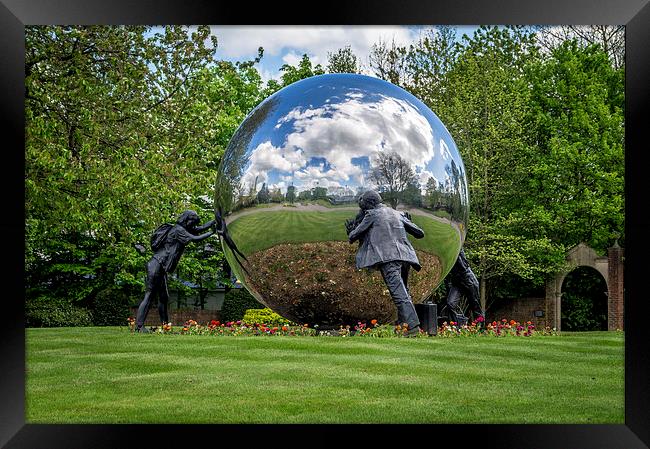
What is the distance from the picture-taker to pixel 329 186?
1153cm

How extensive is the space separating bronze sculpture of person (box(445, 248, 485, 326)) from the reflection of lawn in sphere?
11.1 feet

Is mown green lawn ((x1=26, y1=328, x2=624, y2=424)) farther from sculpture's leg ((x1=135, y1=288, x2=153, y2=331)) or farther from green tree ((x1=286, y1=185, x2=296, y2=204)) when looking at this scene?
sculpture's leg ((x1=135, y1=288, x2=153, y2=331))

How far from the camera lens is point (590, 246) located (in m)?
29.8

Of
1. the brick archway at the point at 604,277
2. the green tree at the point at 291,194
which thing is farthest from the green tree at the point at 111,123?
the brick archway at the point at 604,277

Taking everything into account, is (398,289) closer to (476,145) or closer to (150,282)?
(150,282)

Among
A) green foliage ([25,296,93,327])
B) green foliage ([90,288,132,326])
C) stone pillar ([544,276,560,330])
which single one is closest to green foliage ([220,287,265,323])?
green foliage ([90,288,132,326])

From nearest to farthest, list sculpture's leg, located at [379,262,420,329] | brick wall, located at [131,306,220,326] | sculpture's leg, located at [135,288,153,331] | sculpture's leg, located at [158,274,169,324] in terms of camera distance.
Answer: sculpture's leg, located at [379,262,420,329]
sculpture's leg, located at [135,288,153,331]
sculpture's leg, located at [158,274,169,324]
brick wall, located at [131,306,220,326]

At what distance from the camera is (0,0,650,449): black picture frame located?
21.0ft

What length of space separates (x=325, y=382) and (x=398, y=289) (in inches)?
135

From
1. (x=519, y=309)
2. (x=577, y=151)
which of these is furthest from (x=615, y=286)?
(x=577, y=151)

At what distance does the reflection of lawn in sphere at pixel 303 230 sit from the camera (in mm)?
11680

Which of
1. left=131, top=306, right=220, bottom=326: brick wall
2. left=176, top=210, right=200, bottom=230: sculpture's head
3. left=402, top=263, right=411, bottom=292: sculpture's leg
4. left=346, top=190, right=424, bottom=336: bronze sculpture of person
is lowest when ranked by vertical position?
left=131, top=306, right=220, bottom=326: brick wall

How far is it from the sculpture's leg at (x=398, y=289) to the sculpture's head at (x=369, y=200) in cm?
101

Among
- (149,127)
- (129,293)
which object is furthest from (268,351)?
(129,293)
